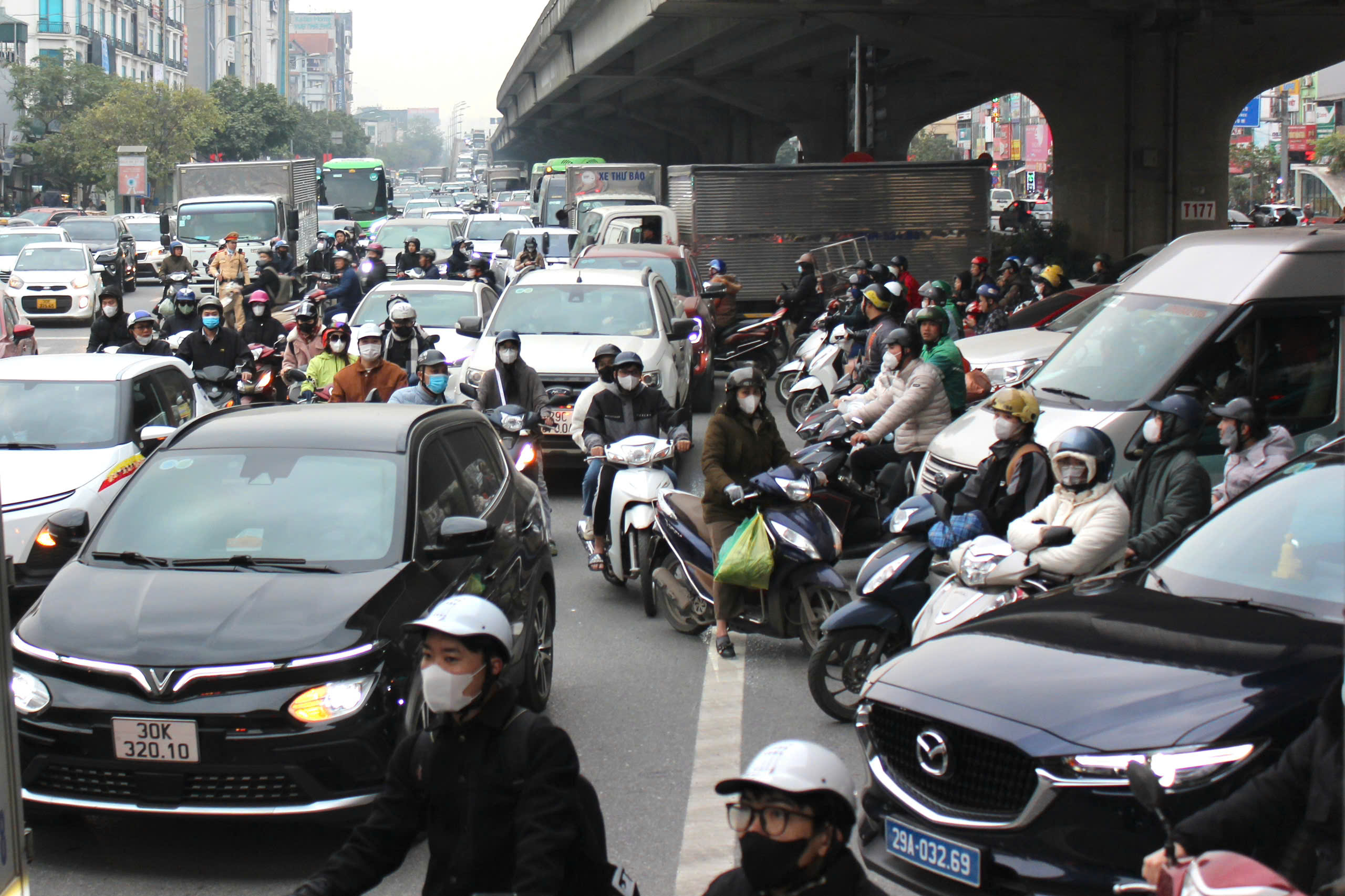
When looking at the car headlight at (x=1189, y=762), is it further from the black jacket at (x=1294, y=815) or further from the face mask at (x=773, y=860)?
the face mask at (x=773, y=860)

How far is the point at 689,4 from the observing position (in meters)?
29.3

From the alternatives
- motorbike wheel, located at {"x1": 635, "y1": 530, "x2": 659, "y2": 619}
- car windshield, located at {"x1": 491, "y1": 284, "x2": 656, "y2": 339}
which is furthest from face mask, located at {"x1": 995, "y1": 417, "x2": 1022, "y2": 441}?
car windshield, located at {"x1": 491, "y1": 284, "x2": 656, "y2": 339}

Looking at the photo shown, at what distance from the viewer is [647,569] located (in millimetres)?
9383

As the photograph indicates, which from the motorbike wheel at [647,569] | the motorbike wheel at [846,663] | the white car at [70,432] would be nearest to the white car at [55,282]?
the white car at [70,432]

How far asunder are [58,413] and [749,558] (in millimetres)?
4788

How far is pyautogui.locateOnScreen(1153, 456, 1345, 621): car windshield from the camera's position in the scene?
4957mm

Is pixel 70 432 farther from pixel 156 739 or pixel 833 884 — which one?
pixel 833 884

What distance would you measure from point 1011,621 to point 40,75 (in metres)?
70.0

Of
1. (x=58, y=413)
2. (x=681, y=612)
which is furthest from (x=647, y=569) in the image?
(x=58, y=413)

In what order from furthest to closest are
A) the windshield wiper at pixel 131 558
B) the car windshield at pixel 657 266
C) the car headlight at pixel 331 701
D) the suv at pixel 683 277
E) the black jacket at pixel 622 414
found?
the car windshield at pixel 657 266 < the suv at pixel 683 277 < the black jacket at pixel 622 414 < the windshield wiper at pixel 131 558 < the car headlight at pixel 331 701

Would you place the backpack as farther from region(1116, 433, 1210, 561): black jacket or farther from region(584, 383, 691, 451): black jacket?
region(584, 383, 691, 451): black jacket

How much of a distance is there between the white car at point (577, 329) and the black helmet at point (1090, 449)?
22.4 feet

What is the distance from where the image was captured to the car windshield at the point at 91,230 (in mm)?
38188

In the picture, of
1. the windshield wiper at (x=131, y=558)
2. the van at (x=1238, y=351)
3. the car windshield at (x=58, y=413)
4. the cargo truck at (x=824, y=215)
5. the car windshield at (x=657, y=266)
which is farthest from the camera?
the cargo truck at (x=824, y=215)
